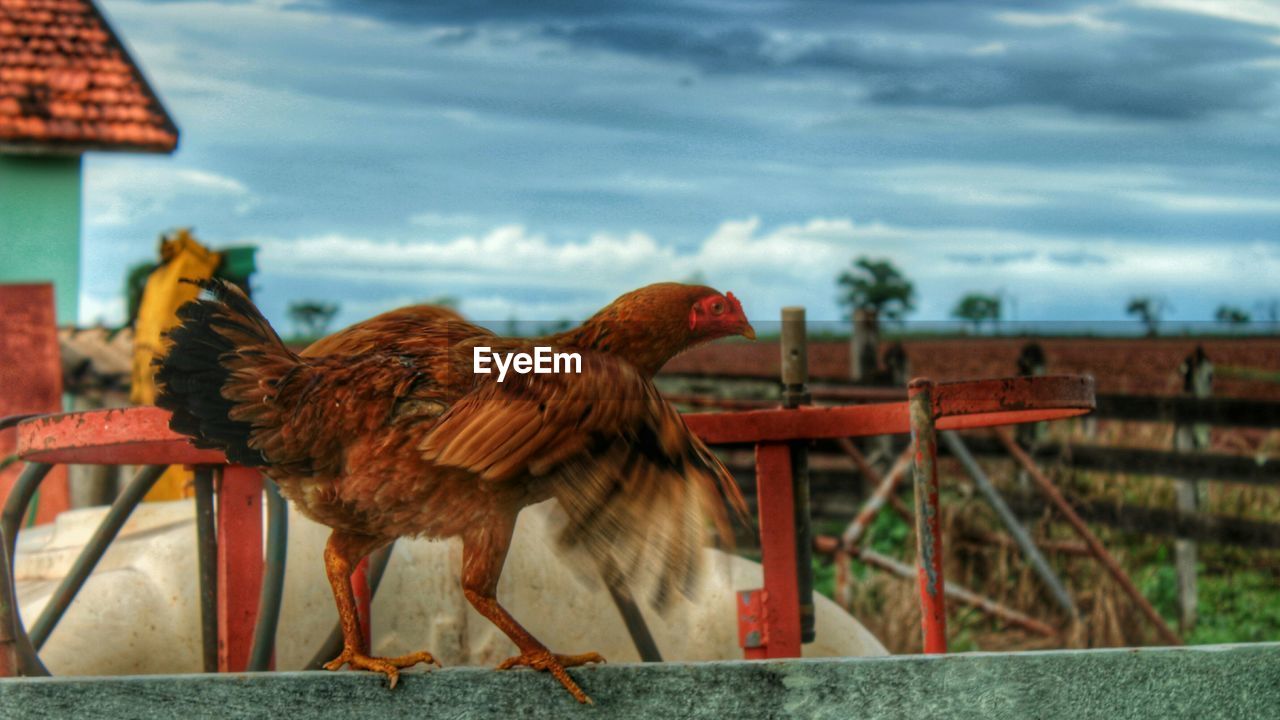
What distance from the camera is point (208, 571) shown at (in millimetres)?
2627

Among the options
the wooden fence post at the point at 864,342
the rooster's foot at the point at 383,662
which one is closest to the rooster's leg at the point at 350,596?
the rooster's foot at the point at 383,662

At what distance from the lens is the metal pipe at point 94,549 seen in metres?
2.56

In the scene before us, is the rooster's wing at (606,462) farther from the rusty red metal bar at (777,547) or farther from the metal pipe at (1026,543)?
the metal pipe at (1026,543)

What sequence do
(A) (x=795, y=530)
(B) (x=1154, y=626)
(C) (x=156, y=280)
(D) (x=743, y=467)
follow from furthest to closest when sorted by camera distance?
(D) (x=743, y=467) < (B) (x=1154, y=626) < (C) (x=156, y=280) < (A) (x=795, y=530)

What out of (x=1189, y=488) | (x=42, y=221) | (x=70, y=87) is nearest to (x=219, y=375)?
(x=1189, y=488)

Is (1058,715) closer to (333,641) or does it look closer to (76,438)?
(333,641)

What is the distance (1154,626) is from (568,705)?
5573 millimetres

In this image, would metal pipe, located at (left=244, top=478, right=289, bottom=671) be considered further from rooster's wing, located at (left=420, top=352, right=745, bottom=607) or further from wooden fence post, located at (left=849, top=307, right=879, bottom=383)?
wooden fence post, located at (left=849, top=307, right=879, bottom=383)

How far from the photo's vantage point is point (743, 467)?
914 cm

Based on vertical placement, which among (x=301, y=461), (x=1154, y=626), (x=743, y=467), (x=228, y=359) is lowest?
(x=1154, y=626)

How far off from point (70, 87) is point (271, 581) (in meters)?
8.47

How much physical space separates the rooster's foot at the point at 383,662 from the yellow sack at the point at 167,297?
283 cm

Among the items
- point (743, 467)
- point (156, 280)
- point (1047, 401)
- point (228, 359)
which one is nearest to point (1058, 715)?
point (1047, 401)

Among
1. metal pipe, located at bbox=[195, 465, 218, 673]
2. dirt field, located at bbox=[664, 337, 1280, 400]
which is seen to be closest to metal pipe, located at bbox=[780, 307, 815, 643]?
metal pipe, located at bbox=[195, 465, 218, 673]
